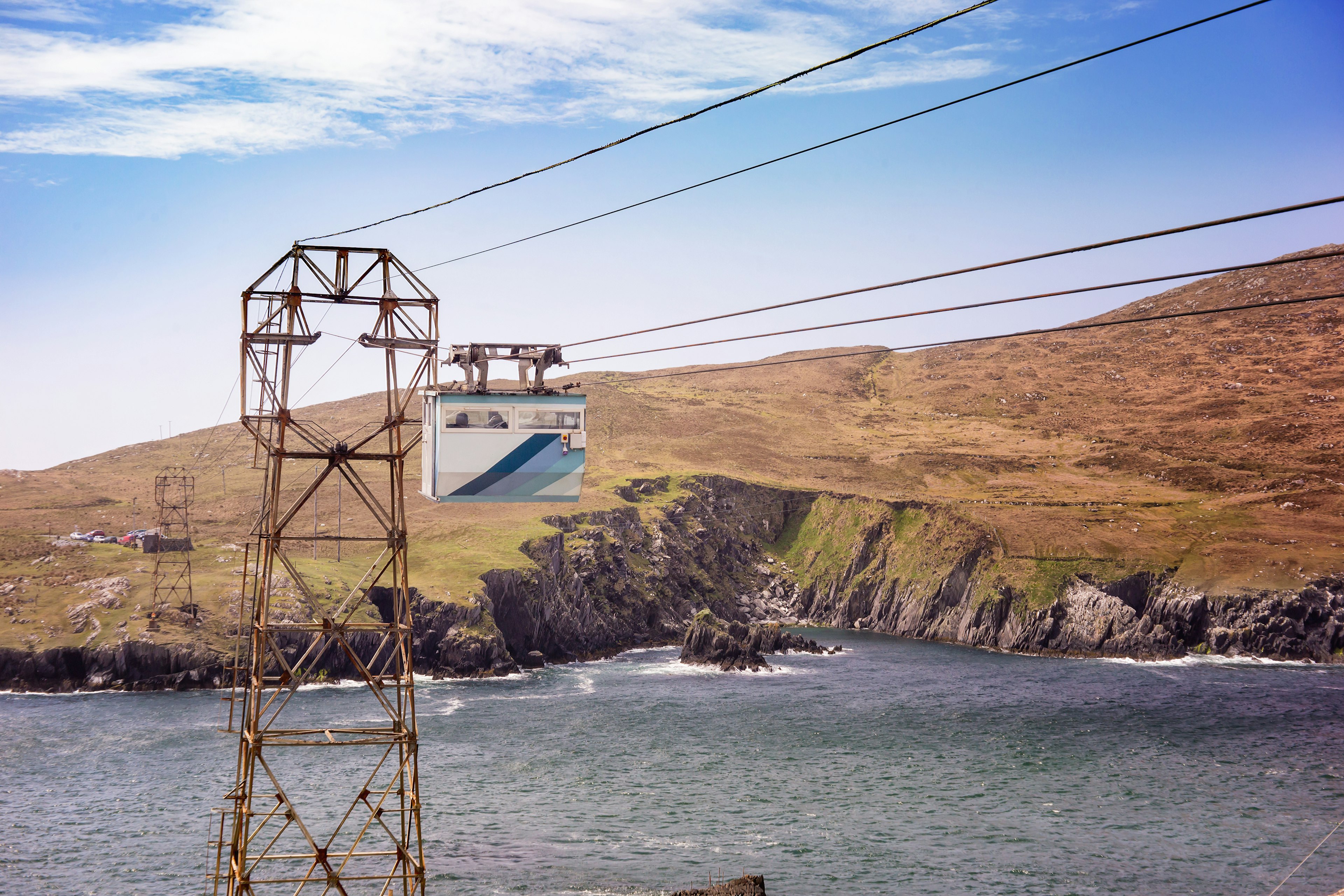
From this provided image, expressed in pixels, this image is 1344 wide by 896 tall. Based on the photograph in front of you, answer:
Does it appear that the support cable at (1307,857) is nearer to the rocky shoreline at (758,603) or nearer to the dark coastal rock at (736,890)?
the dark coastal rock at (736,890)

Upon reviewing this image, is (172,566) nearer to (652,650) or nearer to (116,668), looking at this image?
(116,668)

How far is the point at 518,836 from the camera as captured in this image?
199 ft

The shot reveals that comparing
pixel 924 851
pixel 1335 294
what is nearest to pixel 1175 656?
pixel 924 851

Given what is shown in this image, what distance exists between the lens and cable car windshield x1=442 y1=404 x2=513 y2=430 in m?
35.4

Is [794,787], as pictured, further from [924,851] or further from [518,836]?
[518,836]

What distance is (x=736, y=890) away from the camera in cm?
4703

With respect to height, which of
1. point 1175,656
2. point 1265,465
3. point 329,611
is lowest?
point 1175,656

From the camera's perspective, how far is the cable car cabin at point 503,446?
116 feet

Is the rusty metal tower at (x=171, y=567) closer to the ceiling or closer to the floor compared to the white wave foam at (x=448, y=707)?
closer to the ceiling

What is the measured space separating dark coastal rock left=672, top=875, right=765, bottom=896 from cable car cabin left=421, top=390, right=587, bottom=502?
20.6m

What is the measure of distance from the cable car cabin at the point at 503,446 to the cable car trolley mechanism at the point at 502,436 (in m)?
0.02

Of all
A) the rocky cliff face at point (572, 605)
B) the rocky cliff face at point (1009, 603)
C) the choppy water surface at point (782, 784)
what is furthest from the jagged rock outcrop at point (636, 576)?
the choppy water surface at point (782, 784)

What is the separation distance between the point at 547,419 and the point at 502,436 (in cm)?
175

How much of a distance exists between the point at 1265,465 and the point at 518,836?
185949 millimetres
